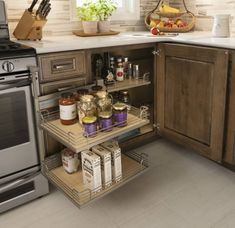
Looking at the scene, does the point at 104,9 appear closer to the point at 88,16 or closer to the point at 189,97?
the point at 88,16

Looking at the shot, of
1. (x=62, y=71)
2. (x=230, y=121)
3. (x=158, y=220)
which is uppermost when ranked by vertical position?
(x=62, y=71)

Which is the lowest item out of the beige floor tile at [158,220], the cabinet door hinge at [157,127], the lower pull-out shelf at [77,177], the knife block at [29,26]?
the beige floor tile at [158,220]

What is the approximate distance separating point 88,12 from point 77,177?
1.27 metres

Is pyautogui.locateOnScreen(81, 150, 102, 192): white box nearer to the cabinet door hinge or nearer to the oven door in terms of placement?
the oven door

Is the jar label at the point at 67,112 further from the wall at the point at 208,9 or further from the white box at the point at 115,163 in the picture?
the wall at the point at 208,9

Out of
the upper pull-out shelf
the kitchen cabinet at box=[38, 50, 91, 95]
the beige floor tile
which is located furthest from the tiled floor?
the kitchen cabinet at box=[38, 50, 91, 95]

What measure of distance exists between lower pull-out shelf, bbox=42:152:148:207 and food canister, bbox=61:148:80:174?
0.10ft

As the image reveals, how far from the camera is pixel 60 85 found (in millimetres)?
1767

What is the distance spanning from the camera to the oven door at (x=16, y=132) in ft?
5.15

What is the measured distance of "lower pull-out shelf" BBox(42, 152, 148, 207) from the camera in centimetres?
156

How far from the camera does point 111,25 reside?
8.49ft

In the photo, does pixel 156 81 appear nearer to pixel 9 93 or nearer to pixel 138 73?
pixel 138 73

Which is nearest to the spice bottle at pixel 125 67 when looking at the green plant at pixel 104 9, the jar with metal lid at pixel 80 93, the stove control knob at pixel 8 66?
the green plant at pixel 104 9

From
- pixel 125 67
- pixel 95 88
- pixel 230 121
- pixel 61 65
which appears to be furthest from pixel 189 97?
pixel 61 65
